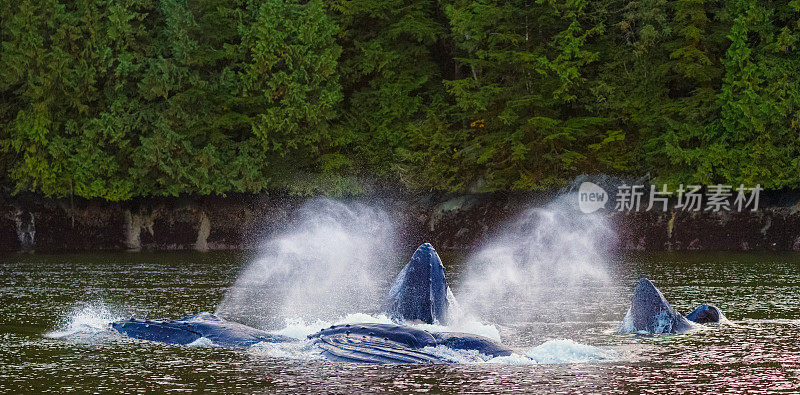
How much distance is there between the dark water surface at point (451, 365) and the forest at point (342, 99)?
88.3 ft

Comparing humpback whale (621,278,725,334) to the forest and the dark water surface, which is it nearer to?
the dark water surface

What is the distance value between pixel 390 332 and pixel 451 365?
6.61 feet

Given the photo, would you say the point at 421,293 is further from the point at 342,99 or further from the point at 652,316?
the point at 342,99

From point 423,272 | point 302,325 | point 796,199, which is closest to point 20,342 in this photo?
point 302,325

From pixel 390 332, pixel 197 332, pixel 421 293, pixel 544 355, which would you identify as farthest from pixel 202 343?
pixel 544 355

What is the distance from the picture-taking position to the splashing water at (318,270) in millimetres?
34938

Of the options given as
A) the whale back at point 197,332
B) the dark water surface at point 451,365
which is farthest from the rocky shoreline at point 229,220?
the whale back at point 197,332

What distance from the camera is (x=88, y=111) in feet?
241

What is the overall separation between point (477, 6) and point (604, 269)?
82.2ft

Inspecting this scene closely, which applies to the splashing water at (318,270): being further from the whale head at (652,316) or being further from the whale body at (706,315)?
the whale body at (706,315)

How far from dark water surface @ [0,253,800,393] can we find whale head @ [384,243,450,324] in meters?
1.85

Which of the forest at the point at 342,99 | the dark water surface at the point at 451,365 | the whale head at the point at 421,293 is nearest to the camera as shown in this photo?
the dark water surface at the point at 451,365

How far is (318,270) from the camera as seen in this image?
2020 inches

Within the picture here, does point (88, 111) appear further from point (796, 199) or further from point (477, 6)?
point (796, 199)
